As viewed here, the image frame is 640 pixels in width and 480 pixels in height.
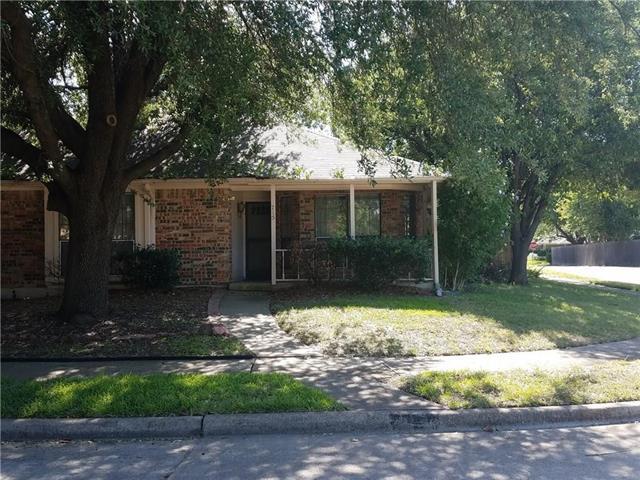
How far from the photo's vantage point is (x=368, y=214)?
15.2 meters

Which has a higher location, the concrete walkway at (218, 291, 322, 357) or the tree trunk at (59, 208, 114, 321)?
the tree trunk at (59, 208, 114, 321)

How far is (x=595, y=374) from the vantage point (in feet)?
22.5

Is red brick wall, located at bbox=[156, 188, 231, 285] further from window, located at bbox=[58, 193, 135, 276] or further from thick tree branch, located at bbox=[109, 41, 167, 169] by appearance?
thick tree branch, located at bbox=[109, 41, 167, 169]

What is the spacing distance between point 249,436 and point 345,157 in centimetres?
1075

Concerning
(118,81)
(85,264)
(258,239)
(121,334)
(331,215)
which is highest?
(118,81)

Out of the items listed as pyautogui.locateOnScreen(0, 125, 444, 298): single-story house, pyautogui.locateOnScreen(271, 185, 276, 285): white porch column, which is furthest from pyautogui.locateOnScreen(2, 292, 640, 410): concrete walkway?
pyautogui.locateOnScreen(0, 125, 444, 298): single-story house

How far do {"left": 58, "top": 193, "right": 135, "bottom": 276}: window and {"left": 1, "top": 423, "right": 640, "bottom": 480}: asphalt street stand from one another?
30.7 feet

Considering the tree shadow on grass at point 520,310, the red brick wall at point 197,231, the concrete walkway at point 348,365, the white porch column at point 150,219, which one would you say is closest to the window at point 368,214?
the tree shadow on grass at point 520,310

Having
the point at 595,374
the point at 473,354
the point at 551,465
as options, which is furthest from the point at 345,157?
the point at 551,465

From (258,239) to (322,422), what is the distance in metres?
10.6

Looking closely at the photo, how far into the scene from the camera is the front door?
15.7m

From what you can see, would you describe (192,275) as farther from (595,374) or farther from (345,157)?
(595,374)

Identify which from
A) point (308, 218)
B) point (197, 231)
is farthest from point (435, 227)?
point (197, 231)

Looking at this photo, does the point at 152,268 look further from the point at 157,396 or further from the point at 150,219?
the point at 157,396
